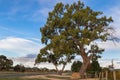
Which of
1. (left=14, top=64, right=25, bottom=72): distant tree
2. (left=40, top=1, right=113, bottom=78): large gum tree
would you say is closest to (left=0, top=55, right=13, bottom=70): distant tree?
(left=14, top=64, right=25, bottom=72): distant tree

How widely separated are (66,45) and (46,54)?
1427 centimetres

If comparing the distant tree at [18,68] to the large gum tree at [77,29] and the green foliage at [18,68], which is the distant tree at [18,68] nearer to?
the green foliage at [18,68]

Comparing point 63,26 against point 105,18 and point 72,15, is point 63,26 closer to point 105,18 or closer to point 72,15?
point 72,15

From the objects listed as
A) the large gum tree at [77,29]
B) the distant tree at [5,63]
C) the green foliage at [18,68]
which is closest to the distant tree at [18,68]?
the green foliage at [18,68]

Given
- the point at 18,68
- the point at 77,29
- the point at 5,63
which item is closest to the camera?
the point at 77,29

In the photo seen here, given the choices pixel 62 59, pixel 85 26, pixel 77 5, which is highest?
pixel 77 5

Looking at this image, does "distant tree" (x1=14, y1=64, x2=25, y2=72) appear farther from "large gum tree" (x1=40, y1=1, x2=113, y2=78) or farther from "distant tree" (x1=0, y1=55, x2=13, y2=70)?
"large gum tree" (x1=40, y1=1, x2=113, y2=78)

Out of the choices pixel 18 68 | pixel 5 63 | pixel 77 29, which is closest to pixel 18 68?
pixel 18 68

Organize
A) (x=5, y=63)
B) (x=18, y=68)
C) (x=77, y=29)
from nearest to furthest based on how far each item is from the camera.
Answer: (x=77, y=29)
(x=18, y=68)
(x=5, y=63)

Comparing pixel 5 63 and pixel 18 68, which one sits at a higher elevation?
pixel 5 63

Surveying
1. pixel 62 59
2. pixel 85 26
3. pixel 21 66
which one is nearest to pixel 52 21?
pixel 85 26

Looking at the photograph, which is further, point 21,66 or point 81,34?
Answer: point 21,66

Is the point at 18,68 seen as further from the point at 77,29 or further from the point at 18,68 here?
the point at 77,29

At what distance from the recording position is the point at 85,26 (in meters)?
59.1
